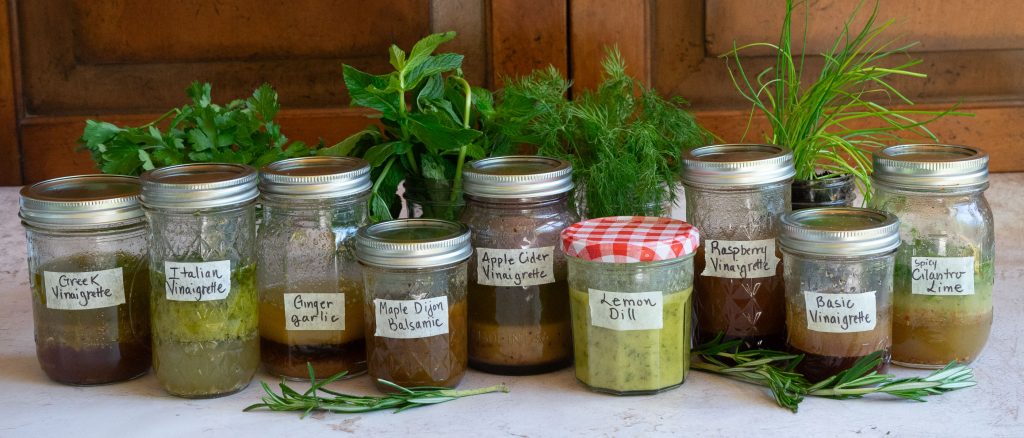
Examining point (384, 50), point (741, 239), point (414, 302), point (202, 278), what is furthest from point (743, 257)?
point (384, 50)

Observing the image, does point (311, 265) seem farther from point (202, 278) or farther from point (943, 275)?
point (943, 275)

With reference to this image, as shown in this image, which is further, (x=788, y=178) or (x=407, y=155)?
(x=407, y=155)

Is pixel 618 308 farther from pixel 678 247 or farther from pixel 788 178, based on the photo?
pixel 788 178

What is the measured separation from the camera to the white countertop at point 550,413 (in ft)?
3.51

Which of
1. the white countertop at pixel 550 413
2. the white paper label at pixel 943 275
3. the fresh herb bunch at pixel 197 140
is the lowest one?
the white countertop at pixel 550 413

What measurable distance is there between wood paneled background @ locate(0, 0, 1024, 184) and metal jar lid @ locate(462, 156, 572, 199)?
56cm

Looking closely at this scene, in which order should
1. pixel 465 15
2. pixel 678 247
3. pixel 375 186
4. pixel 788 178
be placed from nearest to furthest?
pixel 678 247 < pixel 788 178 < pixel 375 186 < pixel 465 15

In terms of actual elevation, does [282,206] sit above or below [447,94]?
below

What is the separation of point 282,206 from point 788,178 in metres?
0.55

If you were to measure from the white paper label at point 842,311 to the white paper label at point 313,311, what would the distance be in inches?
19.4

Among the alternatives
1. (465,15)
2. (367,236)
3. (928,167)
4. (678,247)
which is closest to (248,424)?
(367,236)

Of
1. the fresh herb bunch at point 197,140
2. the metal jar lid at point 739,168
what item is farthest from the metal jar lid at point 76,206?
the metal jar lid at point 739,168

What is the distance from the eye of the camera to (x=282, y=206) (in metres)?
1.17

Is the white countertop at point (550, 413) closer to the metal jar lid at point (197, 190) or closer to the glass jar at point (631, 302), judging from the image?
the glass jar at point (631, 302)
